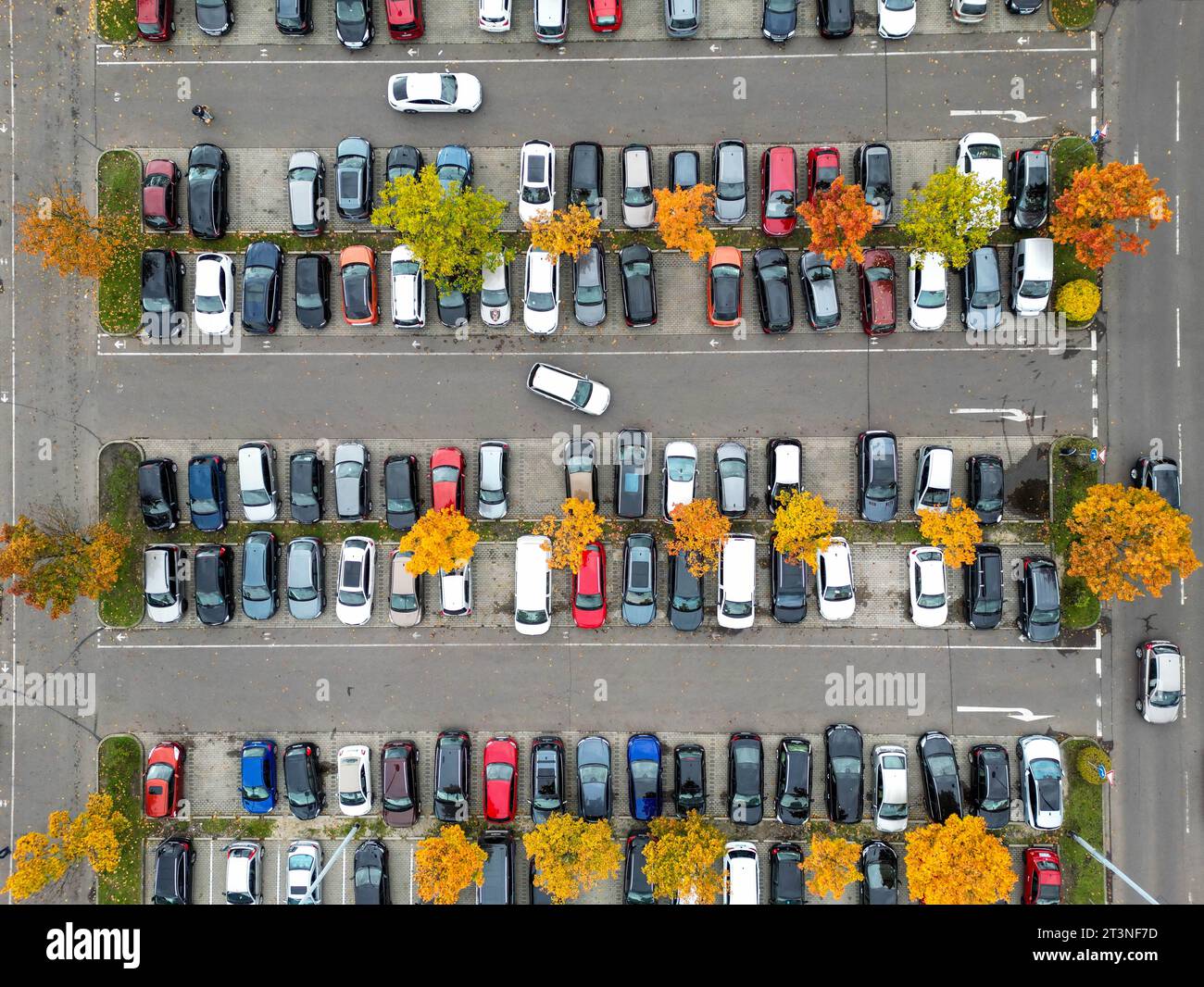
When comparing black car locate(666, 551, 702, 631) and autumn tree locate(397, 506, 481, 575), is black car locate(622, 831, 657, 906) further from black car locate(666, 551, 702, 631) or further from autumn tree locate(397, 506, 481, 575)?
autumn tree locate(397, 506, 481, 575)

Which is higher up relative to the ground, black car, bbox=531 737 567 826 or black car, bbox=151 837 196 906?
black car, bbox=531 737 567 826

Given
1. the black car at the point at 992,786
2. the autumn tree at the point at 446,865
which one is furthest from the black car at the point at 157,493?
the black car at the point at 992,786

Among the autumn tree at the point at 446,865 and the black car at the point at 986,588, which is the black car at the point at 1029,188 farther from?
the autumn tree at the point at 446,865

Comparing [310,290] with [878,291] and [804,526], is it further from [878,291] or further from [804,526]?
[878,291]

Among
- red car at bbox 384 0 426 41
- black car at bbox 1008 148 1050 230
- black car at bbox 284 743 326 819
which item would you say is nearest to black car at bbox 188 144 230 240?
red car at bbox 384 0 426 41

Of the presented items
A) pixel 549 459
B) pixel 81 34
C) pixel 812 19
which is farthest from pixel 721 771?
pixel 81 34

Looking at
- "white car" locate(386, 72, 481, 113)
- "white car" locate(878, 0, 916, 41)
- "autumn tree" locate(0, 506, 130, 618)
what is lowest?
"autumn tree" locate(0, 506, 130, 618)
